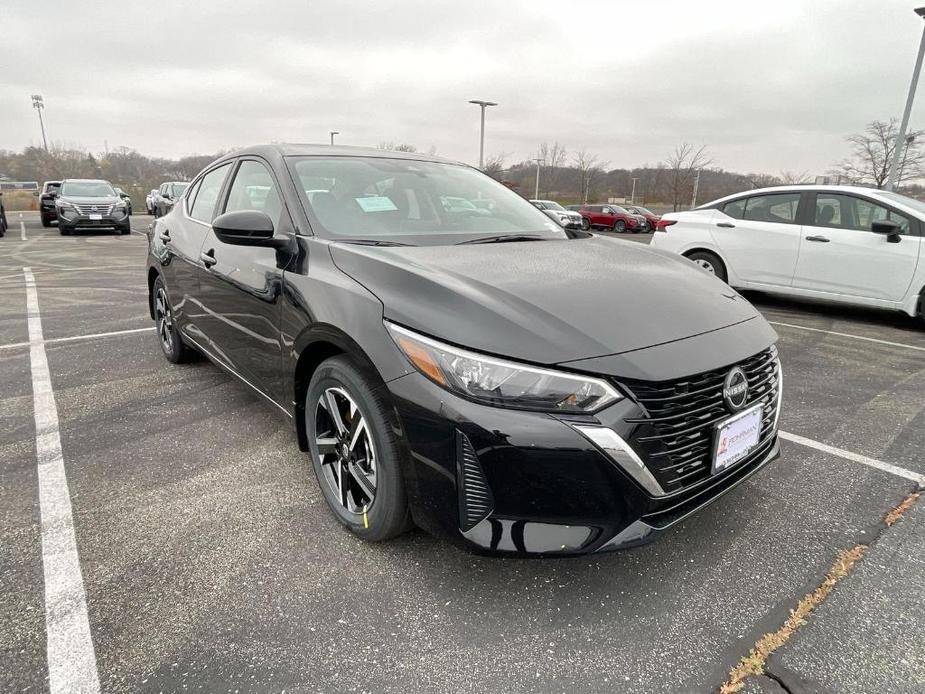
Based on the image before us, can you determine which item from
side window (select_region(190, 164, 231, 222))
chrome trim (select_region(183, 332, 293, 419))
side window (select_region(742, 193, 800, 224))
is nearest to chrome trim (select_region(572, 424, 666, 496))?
chrome trim (select_region(183, 332, 293, 419))

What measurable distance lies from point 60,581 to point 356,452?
110cm

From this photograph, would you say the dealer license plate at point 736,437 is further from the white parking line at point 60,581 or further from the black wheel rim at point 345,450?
the white parking line at point 60,581

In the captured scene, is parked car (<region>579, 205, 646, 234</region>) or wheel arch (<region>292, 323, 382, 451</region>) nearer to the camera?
wheel arch (<region>292, 323, 382, 451</region>)

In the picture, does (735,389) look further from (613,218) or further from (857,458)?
(613,218)

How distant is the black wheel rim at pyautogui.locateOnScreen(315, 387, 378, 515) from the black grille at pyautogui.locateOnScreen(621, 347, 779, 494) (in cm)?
93

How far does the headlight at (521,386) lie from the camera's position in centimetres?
164

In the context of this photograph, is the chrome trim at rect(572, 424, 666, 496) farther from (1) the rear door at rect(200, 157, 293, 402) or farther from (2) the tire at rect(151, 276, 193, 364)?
(2) the tire at rect(151, 276, 193, 364)

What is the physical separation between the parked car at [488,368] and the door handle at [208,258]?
409mm

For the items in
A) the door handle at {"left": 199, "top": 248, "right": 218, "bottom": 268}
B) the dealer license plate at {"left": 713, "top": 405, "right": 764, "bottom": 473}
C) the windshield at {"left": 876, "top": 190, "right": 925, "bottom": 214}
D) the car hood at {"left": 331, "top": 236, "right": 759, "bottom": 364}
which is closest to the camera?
the car hood at {"left": 331, "top": 236, "right": 759, "bottom": 364}

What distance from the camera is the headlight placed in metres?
1.64

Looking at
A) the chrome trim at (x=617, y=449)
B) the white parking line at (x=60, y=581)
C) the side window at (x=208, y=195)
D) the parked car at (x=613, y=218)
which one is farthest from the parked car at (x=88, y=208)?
the parked car at (x=613, y=218)

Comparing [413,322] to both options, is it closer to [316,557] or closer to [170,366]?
[316,557]

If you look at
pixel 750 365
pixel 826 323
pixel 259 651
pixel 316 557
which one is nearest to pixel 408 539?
pixel 316 557

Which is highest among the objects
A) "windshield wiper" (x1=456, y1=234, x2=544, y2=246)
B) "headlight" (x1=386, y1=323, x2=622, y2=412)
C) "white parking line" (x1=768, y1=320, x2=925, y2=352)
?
"windshield wiper" (x1=456, y1=234, x2=544, y2=246)
